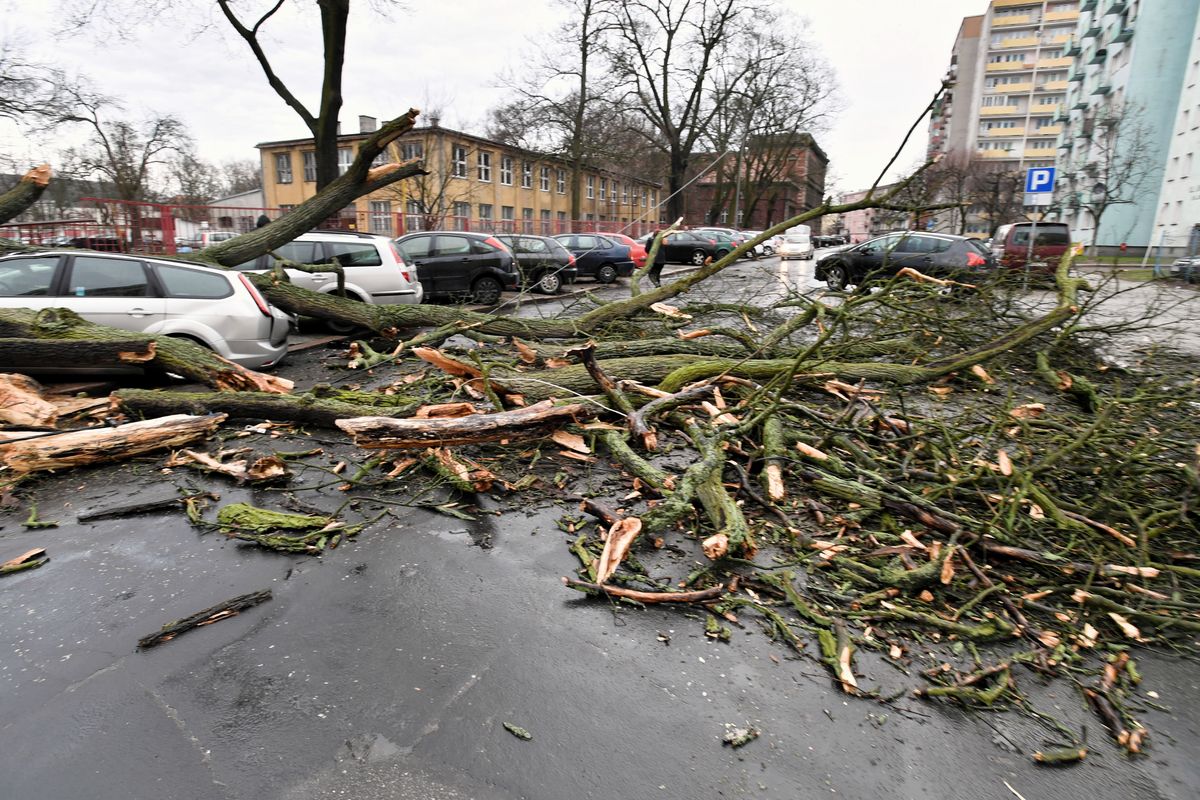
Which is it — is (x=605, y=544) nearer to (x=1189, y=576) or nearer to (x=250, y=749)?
(x=250, y=749)

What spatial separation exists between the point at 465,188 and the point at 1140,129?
35.9 meters

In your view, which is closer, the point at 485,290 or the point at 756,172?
the point at 485,290

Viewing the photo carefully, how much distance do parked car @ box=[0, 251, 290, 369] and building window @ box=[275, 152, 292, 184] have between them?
41208mm

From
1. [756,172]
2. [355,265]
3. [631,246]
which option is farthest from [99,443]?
[756,172]

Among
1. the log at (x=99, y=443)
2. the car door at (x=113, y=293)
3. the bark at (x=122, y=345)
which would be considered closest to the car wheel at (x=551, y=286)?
the car door at (x=113, y=293)

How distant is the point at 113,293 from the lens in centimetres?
675

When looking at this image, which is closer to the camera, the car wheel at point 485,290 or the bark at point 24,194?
the bark at point 24,194

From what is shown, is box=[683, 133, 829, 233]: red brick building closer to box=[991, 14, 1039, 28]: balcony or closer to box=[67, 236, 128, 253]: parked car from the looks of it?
box=[67, 236, 128, 253]: parked car

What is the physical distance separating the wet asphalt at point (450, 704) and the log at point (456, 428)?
0.91 meters

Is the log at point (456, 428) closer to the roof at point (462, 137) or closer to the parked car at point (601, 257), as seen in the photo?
the parked car at point (601, 257)

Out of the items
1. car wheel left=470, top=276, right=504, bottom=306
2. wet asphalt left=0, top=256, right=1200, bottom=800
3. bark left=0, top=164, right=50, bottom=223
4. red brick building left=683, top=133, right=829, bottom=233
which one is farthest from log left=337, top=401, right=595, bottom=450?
red brick building left=683, top=133, right=829, bottom=233

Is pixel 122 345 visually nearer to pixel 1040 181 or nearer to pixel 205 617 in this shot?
pixel 205 617

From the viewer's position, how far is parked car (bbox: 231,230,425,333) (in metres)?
10.9

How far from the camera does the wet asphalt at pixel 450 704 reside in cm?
222
